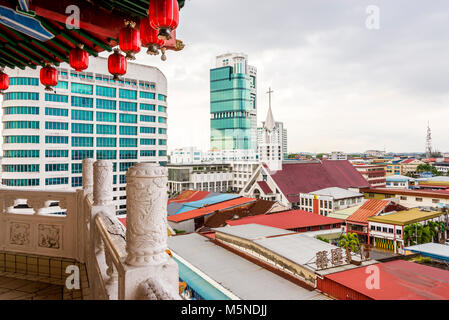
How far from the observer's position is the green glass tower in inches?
3607

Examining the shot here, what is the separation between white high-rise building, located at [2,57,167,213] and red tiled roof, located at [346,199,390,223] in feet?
84.6

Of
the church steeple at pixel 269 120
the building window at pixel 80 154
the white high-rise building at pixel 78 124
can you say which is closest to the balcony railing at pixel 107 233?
the white high-rise building at pixel 78 124

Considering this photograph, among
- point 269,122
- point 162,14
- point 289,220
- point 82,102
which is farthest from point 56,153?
point 162,14

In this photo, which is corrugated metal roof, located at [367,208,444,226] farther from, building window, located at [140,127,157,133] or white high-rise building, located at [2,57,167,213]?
building window, located at [140,127,157,133]

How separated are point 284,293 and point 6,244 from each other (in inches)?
265

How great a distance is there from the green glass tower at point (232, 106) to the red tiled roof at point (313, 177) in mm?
50394

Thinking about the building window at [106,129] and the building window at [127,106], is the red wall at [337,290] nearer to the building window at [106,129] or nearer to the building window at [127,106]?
the building window at [106,129]

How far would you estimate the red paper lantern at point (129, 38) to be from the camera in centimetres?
363

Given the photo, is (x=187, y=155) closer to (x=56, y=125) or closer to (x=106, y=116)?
(x=106, y=116)

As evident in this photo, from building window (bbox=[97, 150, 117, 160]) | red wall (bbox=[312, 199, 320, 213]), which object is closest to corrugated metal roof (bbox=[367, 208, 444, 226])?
red wall (bbox=[312, 199, 320, 213])

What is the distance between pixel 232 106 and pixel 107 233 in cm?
9177

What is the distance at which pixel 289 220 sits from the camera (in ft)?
64.1

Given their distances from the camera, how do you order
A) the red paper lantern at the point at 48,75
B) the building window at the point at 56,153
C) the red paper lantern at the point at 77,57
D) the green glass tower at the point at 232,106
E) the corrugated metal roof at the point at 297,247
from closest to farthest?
the red paper lantern at the point at 77,57, the red paper lantern at the point at 48,75, the corrugated metal roof at the point at 297,247, the building window at the point at 56,153, the green glass tower at the point at 232,106
